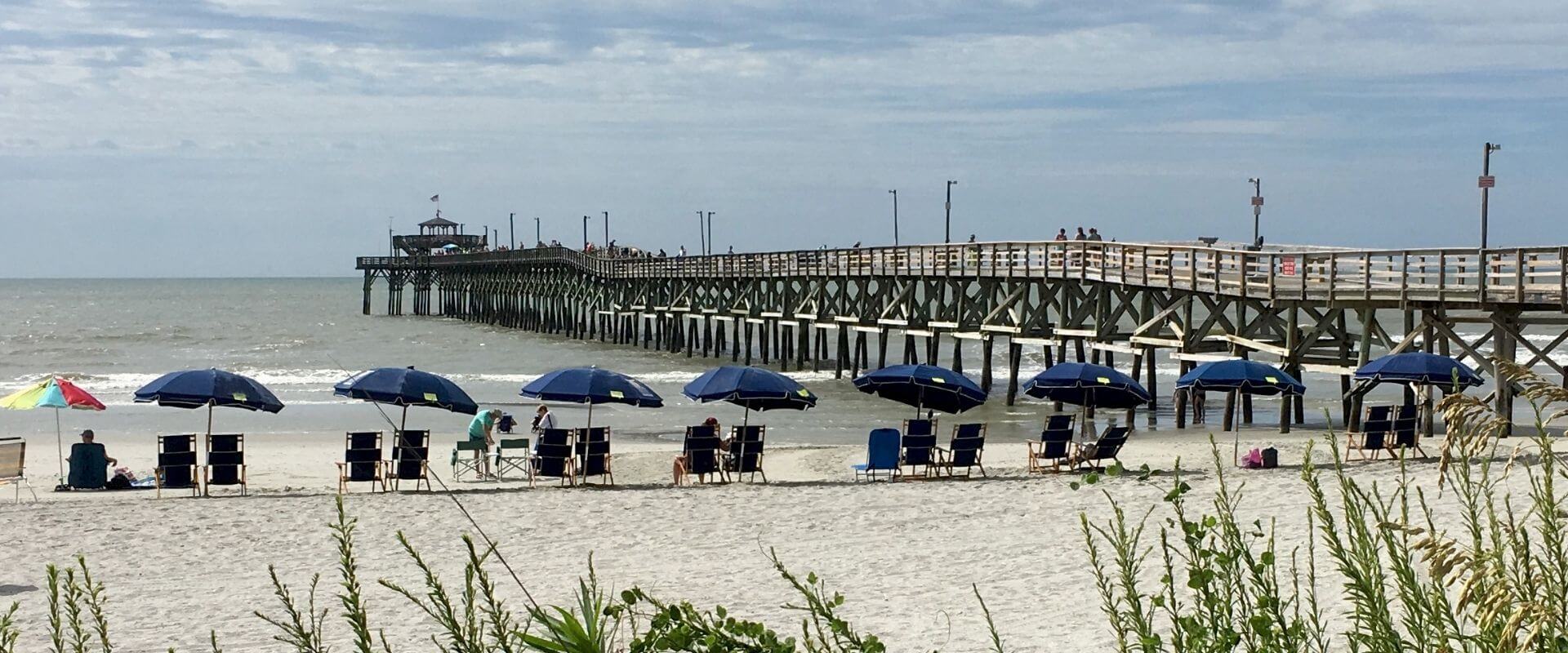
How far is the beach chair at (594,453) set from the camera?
1569cm

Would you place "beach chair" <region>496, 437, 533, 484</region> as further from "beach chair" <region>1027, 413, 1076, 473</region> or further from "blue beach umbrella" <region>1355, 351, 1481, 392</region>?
"blue beach umbrella" <region>1355, 351, 1481, 392</region>

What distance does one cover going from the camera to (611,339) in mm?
64688

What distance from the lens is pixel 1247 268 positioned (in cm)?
2445

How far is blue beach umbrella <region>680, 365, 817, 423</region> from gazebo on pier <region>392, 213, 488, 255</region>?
85431 millimetres

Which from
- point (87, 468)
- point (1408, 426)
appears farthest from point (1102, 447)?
point (87, 468)

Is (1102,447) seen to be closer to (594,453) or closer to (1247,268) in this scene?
(594,453)

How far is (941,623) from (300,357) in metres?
51.7

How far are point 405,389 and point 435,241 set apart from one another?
89.5m

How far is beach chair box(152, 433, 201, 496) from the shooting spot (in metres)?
15.0

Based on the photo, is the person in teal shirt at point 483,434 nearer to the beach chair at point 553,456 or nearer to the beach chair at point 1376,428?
the beach chair at point 553,456

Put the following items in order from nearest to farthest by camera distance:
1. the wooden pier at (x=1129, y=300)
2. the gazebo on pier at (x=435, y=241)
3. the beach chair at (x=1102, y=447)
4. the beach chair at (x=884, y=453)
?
the beach chair at (x=884, y=453)
the beach chair at (x=1102, y=447)
the wooden pier at (x=1129, y=300)
the gazebo on pier at (x=435, y=241)

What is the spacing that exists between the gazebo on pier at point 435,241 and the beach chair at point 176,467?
281 ft

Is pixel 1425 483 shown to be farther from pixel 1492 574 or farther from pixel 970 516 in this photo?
pixel 1492 574

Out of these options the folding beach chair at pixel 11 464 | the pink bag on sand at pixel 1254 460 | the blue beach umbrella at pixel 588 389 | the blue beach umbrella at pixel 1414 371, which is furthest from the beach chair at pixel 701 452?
the blue beach umbrella at pixel 1414 371
